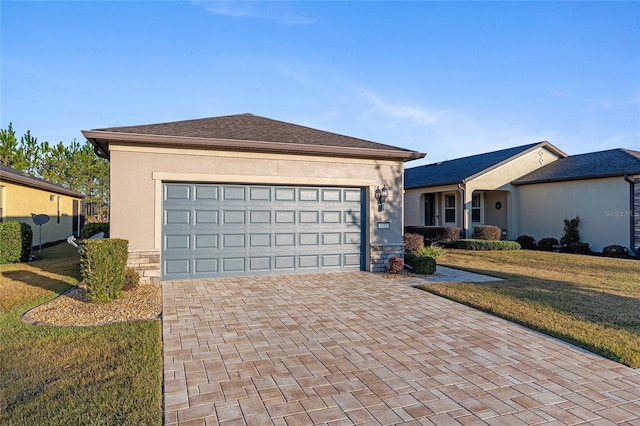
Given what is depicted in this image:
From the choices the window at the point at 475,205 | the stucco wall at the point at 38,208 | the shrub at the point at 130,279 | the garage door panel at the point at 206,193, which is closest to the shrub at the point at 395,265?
the garage door panel at the point at 206,193

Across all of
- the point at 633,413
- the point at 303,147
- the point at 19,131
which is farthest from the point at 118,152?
the point at 19,131

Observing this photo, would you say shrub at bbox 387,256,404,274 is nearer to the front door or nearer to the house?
the house

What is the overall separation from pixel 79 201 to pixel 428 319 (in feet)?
77.0

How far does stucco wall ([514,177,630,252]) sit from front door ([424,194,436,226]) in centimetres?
467

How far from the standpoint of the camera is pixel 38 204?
15.5m

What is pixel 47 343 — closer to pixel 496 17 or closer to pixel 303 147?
pixel 303 147

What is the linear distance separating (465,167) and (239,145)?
50.7ft

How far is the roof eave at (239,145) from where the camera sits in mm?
7680

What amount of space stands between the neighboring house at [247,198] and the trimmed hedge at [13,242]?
206 inches

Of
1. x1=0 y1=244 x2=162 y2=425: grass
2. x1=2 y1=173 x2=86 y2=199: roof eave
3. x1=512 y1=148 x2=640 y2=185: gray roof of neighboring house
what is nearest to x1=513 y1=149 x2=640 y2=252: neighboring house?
x1=512 y1=148 x2=640 y2=185: gray roof of neighboring house

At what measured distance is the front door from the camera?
21719 millimetres

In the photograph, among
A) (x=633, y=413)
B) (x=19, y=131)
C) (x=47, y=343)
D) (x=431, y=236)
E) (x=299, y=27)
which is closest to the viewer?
(x=633, y=413)

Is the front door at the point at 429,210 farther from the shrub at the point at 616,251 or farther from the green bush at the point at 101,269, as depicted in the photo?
the green bush at the point at 101,269

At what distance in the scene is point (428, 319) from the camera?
573cm
